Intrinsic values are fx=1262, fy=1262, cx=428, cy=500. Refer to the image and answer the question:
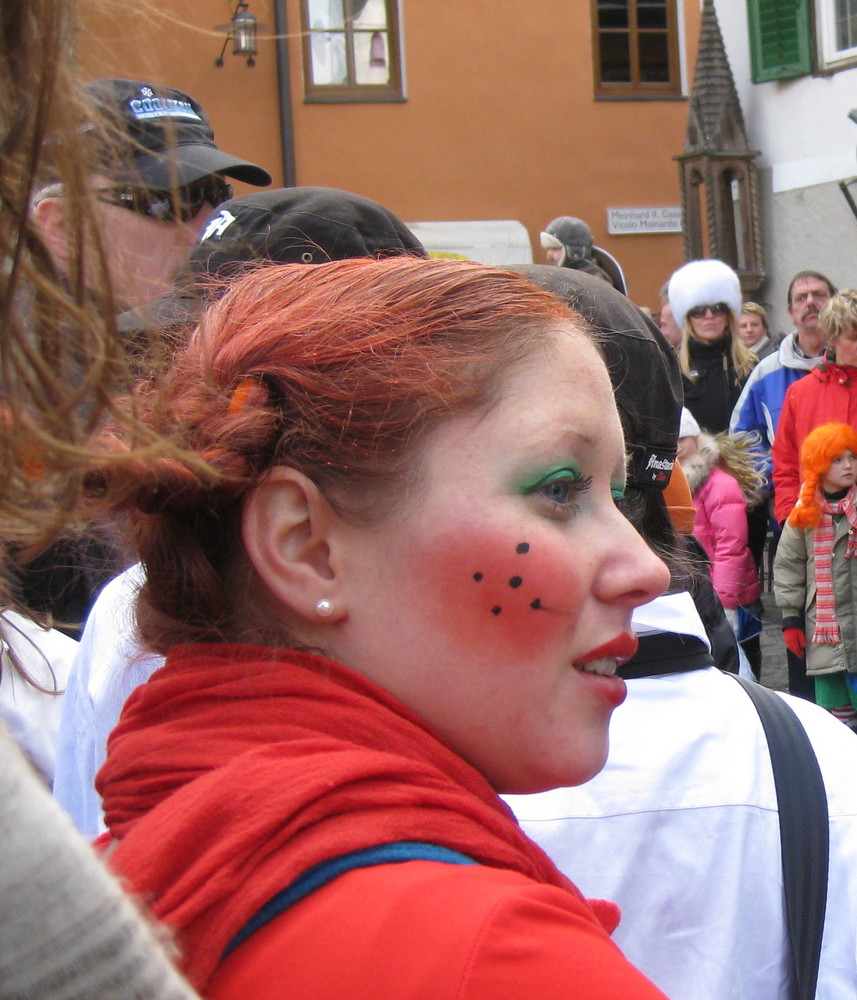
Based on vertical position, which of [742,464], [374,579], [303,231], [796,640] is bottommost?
[796,640]

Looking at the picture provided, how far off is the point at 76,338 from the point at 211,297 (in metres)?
0.77

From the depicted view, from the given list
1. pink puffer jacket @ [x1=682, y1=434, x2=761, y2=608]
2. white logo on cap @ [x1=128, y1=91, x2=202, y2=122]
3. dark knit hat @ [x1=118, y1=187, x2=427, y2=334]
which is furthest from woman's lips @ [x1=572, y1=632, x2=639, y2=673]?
pink puffer jacket @ [x1=682, y1=434, x2=761, y2=608]

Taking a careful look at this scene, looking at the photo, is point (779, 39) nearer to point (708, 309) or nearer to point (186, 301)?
point (708, 309)

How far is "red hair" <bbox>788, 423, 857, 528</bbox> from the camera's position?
5742 mm

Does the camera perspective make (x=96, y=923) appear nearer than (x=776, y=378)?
Yes

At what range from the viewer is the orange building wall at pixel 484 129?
15.5 metres

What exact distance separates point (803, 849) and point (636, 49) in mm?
16620

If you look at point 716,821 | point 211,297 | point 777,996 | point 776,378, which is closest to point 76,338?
point 211,297

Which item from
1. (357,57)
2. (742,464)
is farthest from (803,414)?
(357,57)

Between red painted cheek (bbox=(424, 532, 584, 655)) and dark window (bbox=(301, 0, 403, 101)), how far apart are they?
50.0 ft

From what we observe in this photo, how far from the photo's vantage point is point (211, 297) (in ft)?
5.07

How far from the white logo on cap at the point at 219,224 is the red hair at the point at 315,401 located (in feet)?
2.94

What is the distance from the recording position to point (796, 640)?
5.95 meters

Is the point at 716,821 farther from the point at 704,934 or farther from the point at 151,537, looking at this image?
the point at 151,537
